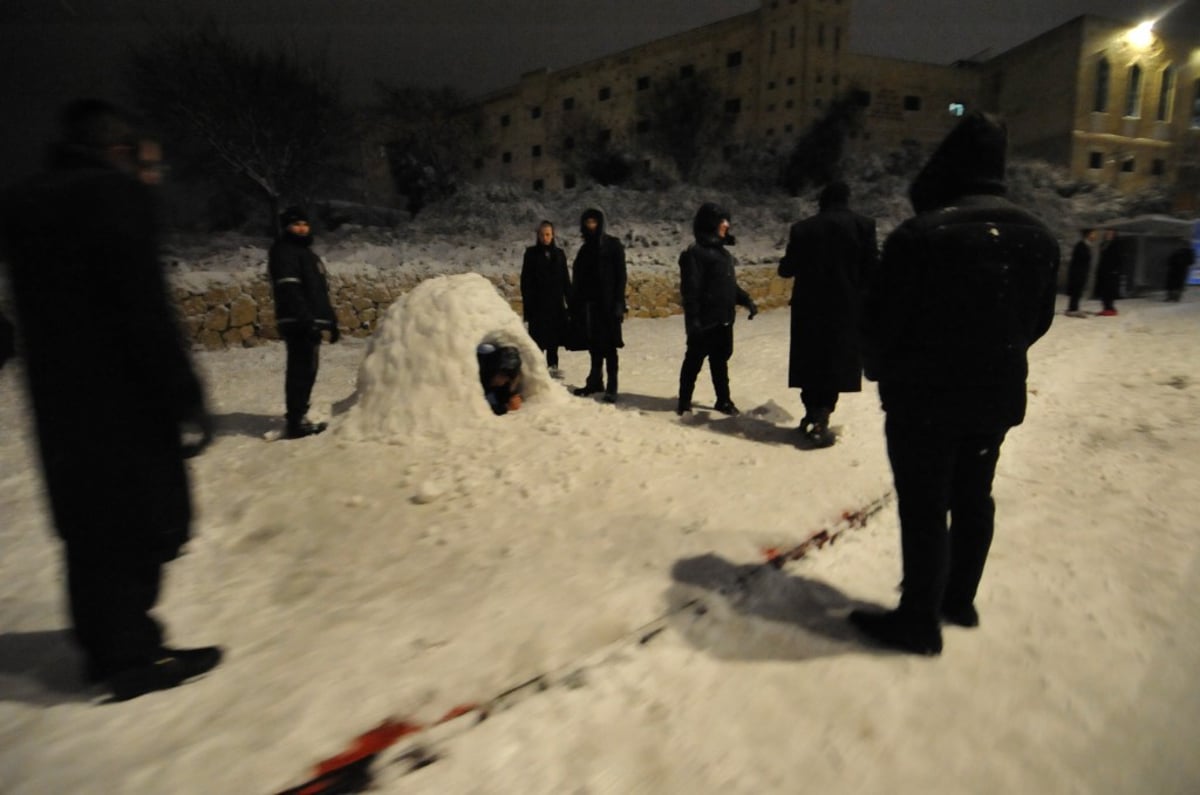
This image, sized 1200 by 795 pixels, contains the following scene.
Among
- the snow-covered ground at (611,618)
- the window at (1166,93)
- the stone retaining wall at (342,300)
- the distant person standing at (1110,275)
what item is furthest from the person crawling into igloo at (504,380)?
the window at (1166,93)

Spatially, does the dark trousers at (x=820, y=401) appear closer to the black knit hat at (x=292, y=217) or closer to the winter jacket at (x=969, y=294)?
the winter jacket at (x=969, y=294)

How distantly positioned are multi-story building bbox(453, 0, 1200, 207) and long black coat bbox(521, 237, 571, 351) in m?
26.8

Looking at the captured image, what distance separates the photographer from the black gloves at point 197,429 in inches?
70.4

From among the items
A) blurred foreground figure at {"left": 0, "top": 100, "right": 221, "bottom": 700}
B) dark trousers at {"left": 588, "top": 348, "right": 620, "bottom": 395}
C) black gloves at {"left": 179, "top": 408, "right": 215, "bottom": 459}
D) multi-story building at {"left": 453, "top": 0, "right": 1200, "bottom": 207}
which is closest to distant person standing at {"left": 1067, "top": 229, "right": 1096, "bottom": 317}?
dark trousers at {"left": 588, "top": 348, "right": 620, "bottom": 395}

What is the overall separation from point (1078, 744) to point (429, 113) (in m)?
35.1

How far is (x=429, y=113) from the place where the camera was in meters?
30.9

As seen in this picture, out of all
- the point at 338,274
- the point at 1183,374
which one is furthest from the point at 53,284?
the point at 338,274

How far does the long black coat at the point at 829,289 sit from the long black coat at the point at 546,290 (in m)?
2.72

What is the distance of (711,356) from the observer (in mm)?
4996

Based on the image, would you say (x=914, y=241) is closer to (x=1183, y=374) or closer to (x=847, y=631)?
(x=847, y=631)

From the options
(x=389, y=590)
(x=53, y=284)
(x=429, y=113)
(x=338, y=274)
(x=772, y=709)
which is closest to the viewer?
(x=53, y=284)

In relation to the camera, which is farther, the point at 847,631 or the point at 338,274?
the point at 338,274

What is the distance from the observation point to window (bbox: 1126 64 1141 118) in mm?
26594

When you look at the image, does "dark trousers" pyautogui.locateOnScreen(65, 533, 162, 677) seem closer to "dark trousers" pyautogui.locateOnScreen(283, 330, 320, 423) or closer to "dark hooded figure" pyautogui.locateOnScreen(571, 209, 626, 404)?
"dark trousers" pyautogui.locateOnScreen(283, 330, 320, 423)
